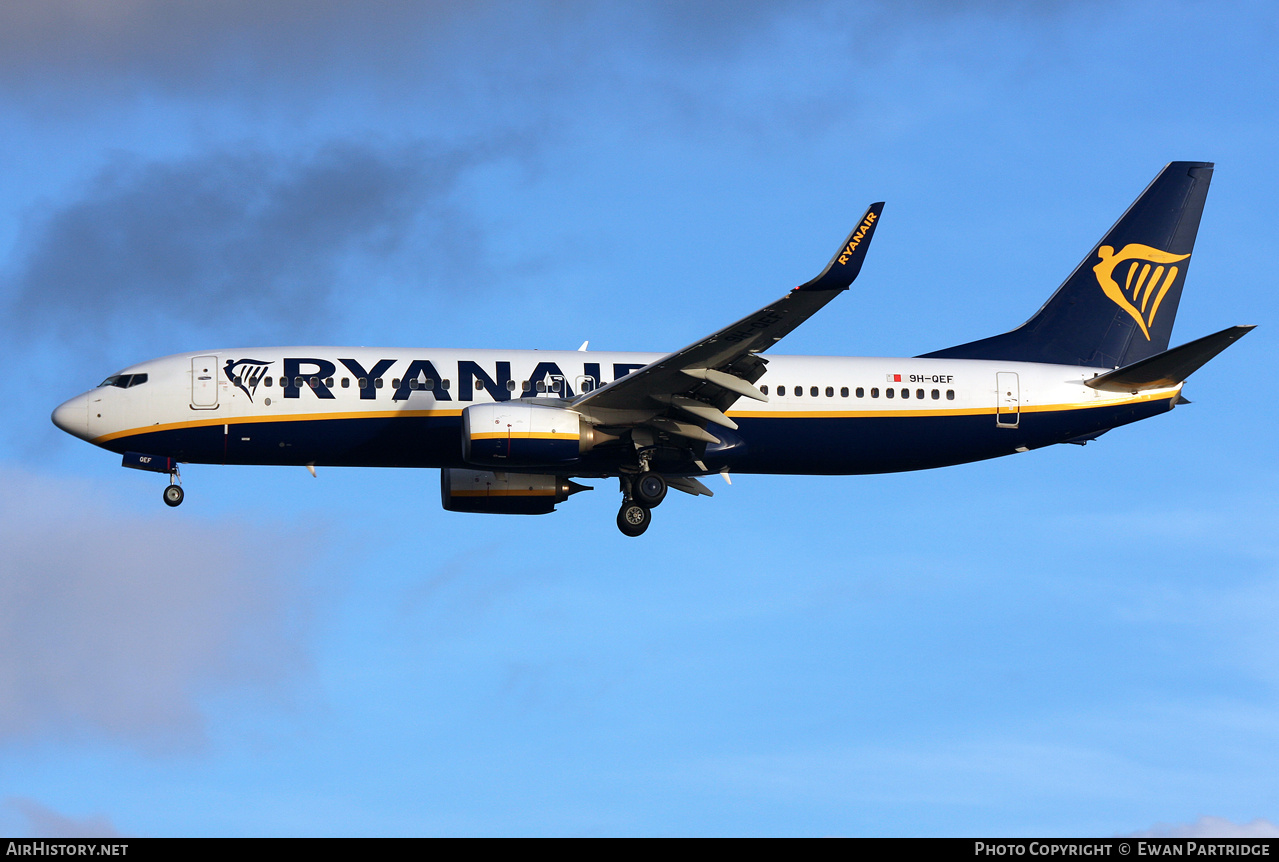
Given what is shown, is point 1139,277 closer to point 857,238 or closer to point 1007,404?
point 1007,404

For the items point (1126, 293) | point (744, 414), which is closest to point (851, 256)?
point (744, 414)

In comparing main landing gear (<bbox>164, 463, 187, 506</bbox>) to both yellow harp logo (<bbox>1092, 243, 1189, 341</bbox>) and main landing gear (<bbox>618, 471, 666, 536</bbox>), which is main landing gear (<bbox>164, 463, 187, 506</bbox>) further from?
yellow harp logo (<bbox>1092, 243, 1189, 341</bbox>)

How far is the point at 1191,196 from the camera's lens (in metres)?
45.6

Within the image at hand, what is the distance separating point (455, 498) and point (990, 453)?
1480 centimetres

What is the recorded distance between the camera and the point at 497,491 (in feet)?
135

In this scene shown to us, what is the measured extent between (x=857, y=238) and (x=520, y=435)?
9.59 meters

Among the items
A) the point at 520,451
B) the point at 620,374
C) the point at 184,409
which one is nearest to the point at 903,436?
the point at 620,374

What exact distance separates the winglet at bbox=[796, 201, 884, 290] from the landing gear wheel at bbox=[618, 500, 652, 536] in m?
9.90

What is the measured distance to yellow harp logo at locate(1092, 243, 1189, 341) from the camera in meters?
44.6

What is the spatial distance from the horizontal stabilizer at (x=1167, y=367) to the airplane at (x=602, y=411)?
60 mm

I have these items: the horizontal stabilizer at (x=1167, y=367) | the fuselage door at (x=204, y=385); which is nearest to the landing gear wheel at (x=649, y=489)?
the fuselage door at (x=204, y=385)
